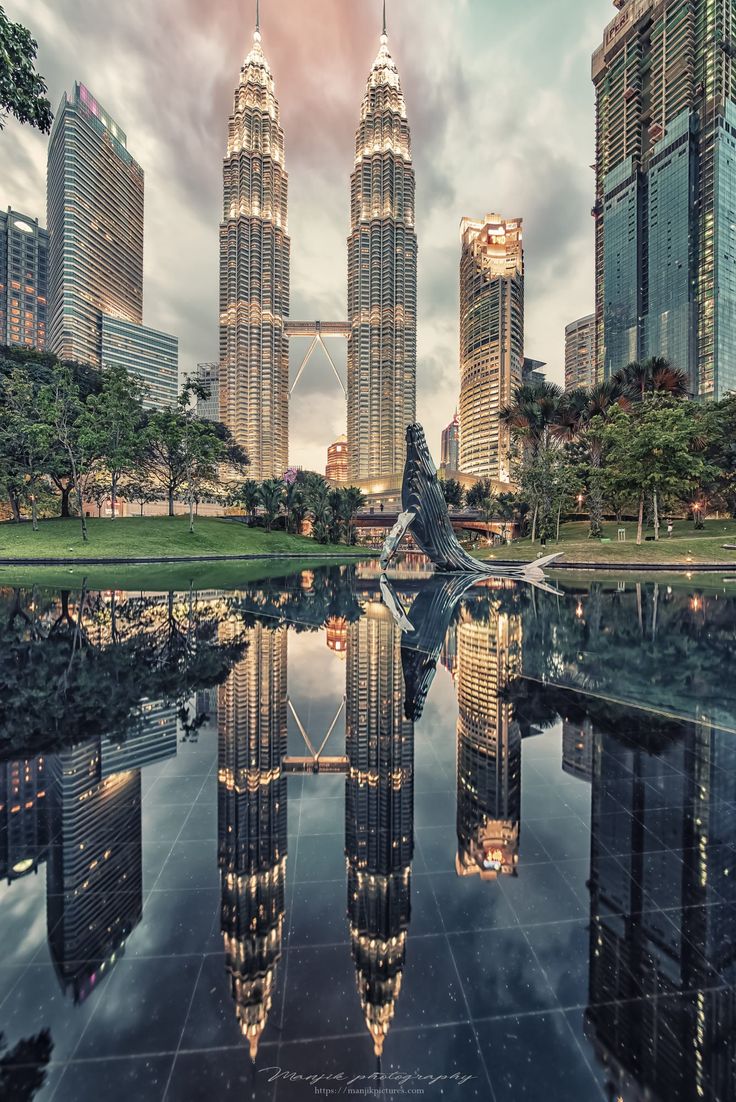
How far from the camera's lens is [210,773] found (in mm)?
5184

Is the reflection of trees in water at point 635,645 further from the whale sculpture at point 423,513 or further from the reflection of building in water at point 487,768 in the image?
the whale sculpture at point 423,513

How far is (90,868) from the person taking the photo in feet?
12.2

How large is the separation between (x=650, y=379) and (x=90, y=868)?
6019 centimetres

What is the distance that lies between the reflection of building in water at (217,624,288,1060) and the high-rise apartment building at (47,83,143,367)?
16239 cm

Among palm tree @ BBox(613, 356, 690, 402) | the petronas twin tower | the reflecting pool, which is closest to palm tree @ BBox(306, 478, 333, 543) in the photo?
palm tree @ BBox(613, 356, 690, 402)

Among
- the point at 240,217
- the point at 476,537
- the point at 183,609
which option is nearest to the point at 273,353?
the point at 240,217

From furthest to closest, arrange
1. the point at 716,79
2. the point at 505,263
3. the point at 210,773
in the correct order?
the point at 505,263 < the point at 716,79 < the point at 210,773

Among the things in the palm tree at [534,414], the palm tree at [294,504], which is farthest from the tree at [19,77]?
the palm tree at [294,504]

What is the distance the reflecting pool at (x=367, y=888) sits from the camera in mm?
2299

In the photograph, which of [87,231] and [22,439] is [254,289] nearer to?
[87,231]

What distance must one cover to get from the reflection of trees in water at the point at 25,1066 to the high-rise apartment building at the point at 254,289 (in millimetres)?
147512

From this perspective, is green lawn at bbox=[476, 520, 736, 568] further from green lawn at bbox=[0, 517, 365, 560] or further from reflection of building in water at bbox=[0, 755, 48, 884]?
reflection of building in water at bbox=[0, 755, 48, 884]

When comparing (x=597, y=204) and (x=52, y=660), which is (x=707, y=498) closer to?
(x=52, y=660)

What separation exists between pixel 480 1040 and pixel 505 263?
230 metres
